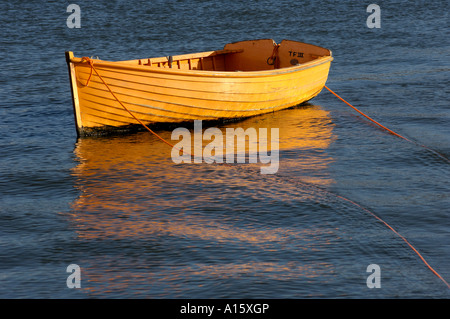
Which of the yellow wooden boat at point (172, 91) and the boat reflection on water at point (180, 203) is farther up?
the yellow wooden boat at point (172, 91)

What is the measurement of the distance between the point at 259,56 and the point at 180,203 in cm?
780

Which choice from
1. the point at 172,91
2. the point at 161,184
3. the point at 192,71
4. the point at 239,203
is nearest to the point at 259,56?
the point at 192,71

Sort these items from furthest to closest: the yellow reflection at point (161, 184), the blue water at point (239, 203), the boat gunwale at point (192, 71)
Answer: the boat gunwale at point (192, 71)
the yellow reflection at point (161, 184)
the blue water at point (239, 203)

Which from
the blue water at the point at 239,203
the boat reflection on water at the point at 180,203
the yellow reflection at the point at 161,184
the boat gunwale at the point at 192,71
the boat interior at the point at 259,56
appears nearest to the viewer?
the blue water at the point at 239,203

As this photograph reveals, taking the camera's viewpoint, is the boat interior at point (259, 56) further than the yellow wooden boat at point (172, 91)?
Yes

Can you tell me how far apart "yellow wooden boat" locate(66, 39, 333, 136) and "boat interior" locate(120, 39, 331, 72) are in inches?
21.4

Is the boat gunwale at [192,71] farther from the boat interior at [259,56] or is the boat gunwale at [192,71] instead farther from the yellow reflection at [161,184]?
the boat interior at [259,56]

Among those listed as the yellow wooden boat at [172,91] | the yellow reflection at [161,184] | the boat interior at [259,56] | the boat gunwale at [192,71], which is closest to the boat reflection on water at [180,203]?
the yellow reflection at [161,184]

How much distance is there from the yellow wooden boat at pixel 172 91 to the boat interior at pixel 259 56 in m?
0.54

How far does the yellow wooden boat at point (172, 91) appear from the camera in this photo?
12109mm

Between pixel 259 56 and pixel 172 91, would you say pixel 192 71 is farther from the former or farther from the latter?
pixel 259 56

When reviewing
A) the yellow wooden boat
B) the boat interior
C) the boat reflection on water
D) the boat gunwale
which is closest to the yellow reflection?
the boat reflection on water
